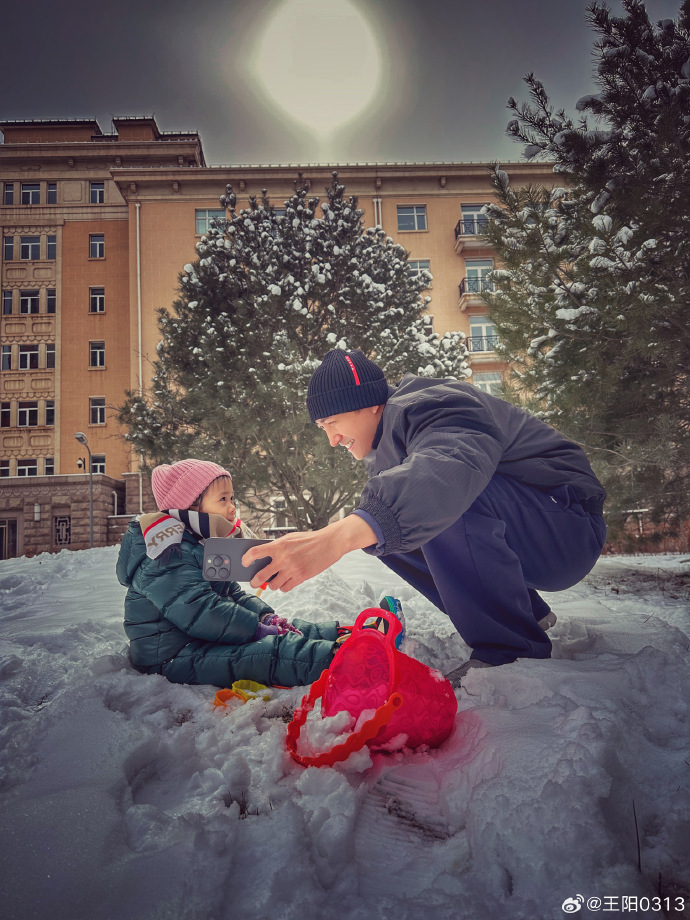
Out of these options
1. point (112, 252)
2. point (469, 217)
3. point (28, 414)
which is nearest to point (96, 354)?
point (28, 414)

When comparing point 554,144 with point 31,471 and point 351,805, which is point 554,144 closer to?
point 351,805

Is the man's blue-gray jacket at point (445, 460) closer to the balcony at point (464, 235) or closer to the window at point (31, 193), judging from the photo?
the balcony at point (464, 235)

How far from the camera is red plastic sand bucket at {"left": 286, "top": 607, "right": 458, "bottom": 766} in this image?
1.24m

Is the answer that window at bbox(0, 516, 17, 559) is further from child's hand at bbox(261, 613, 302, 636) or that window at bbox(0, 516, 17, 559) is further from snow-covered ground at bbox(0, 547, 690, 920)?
snow-covered ground at bbox(0, 547, 690, 920)

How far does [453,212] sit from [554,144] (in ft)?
59.2

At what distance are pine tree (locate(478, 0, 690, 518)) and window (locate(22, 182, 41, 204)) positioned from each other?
75.7ft

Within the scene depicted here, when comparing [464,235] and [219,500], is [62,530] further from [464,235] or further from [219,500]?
[464,235]

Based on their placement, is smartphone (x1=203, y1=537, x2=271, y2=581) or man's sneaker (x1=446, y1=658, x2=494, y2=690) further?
man's sneaker (x1=446, y1=658, x2=494, y2=690)

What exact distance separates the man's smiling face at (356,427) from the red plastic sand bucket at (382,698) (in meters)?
0.77

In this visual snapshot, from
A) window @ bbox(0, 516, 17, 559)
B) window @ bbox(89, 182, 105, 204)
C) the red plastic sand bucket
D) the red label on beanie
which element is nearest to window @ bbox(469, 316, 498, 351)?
window @ bbox(89, 182, 105, 204)

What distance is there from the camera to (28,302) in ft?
68.8

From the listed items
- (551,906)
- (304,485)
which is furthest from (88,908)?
(304,485)

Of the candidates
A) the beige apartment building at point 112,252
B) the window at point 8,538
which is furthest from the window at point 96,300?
the window at point 8,538

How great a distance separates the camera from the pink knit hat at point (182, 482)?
7.85 ft
